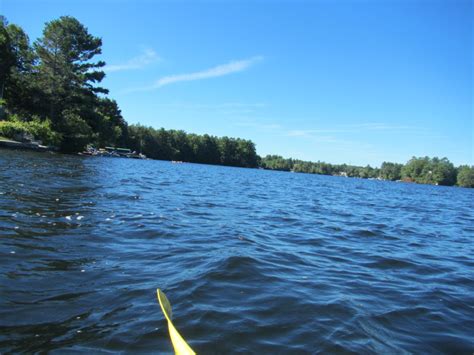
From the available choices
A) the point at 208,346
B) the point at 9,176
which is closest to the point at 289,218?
the point at 208,346

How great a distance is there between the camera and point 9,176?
13820mm

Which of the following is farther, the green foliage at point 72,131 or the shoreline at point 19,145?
the green foliage at point 72,131

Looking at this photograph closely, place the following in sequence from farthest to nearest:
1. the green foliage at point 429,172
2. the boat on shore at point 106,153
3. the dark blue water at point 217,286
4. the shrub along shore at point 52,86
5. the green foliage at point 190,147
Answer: the green foliage at point 429,172
the green foliage at point 190,147
the boat on shore at point 106,153
the shrub along shore at point 52,86
the dark blue water at point 217,286

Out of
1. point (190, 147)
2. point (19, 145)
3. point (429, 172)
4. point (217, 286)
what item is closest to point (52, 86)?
point (19, 145)

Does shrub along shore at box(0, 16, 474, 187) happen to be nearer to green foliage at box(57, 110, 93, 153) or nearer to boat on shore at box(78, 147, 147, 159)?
green foliage at box(57, 110, 93, 153)

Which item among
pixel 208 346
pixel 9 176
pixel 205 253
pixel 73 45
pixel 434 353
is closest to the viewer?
pixel 208 346

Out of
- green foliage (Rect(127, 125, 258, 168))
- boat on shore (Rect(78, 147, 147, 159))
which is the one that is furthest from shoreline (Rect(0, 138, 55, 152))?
green foliage (Rect(127, 125, 258, 168))

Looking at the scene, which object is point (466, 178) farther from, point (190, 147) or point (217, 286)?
point (217, 286)

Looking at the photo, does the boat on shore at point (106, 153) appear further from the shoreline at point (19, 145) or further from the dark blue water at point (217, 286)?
the dark blue water at point (217, 286)

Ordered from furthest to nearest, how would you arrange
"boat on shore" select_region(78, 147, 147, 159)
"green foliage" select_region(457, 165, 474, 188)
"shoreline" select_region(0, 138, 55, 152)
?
"green foliage" select_region(457, 165, 474, 188)
"boat on shore" select_region(78, 147, 147, 159)
"shoreline" select_region(0, 138, 55, 152)

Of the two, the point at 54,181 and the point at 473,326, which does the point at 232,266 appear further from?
the point at 54,181

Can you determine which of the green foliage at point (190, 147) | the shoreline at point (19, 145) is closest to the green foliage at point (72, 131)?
the shoreline at point (19, 145)

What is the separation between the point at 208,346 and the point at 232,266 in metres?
2.59

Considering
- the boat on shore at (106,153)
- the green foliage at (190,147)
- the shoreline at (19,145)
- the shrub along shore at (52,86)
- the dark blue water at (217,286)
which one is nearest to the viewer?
the dark blue water at (217,286)
